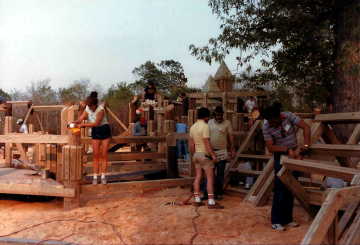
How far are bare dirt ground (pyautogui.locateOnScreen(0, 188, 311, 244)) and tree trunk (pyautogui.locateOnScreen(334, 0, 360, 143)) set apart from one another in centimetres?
484

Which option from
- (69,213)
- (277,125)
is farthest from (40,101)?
(277,125)

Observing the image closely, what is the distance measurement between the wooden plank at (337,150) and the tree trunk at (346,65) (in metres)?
4.64

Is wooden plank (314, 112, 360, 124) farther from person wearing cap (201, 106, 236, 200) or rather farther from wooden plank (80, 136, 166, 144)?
wooden plank (80, 136, 166, 144)

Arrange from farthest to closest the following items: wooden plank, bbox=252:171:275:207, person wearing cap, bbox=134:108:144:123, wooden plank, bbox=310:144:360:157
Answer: person wearing cap, bbox=134:108:144:123 → wooden plank, bbox=252:171:275:207 → wooden plank, bbox=310:144:360:157

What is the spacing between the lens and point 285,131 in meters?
4.89

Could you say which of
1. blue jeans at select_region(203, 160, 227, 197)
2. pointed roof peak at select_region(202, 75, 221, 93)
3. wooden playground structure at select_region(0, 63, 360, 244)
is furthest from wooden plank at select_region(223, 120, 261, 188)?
pointed roof peak at select_region(202, 75, 221, 93)

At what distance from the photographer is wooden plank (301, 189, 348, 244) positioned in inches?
122

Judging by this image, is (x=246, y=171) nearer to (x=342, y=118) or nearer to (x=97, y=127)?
(x=342, y=118)

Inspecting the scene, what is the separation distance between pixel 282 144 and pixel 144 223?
95.3 inches

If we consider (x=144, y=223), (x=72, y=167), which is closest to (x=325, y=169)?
(x=144, y=223)

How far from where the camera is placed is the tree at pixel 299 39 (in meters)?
9.43

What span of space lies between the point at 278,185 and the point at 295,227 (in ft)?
2.08

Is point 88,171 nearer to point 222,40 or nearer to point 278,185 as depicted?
→ point 278,185

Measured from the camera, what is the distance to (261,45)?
11.5m
